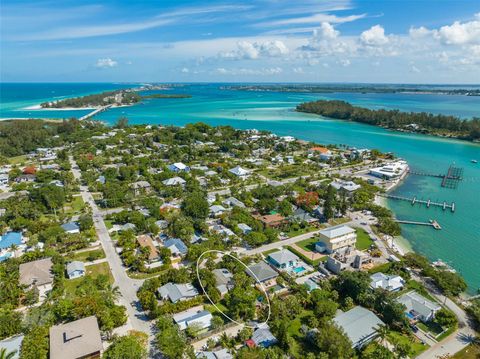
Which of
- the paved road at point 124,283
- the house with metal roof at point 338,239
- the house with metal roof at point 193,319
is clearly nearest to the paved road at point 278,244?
the house with metal roof at point 338,239

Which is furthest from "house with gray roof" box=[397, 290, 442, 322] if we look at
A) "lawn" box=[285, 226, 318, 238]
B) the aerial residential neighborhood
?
"lawn" box=[285, 226, 318, 238]

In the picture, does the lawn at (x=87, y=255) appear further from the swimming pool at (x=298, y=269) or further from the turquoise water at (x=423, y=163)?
the turquoise water at (x=423, y=163)

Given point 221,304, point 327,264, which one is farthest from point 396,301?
point 221,304

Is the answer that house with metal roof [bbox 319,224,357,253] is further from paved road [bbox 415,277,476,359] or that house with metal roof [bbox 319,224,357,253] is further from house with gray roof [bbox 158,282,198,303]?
house with gray roof [bbox 158,282,198,303]

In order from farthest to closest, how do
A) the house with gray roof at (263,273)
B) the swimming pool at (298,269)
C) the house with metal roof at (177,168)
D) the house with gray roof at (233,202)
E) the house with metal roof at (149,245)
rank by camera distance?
the house with metal roof at (177,168) → the house with gray roof at (233,202) → the house with metal roof at (149,245) → the swimming pool at (298,269) → the house with gray roof at (263,273)

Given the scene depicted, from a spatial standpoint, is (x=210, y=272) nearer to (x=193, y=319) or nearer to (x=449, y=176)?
(x=193, y=319)

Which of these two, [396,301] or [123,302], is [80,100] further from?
[396,301]
